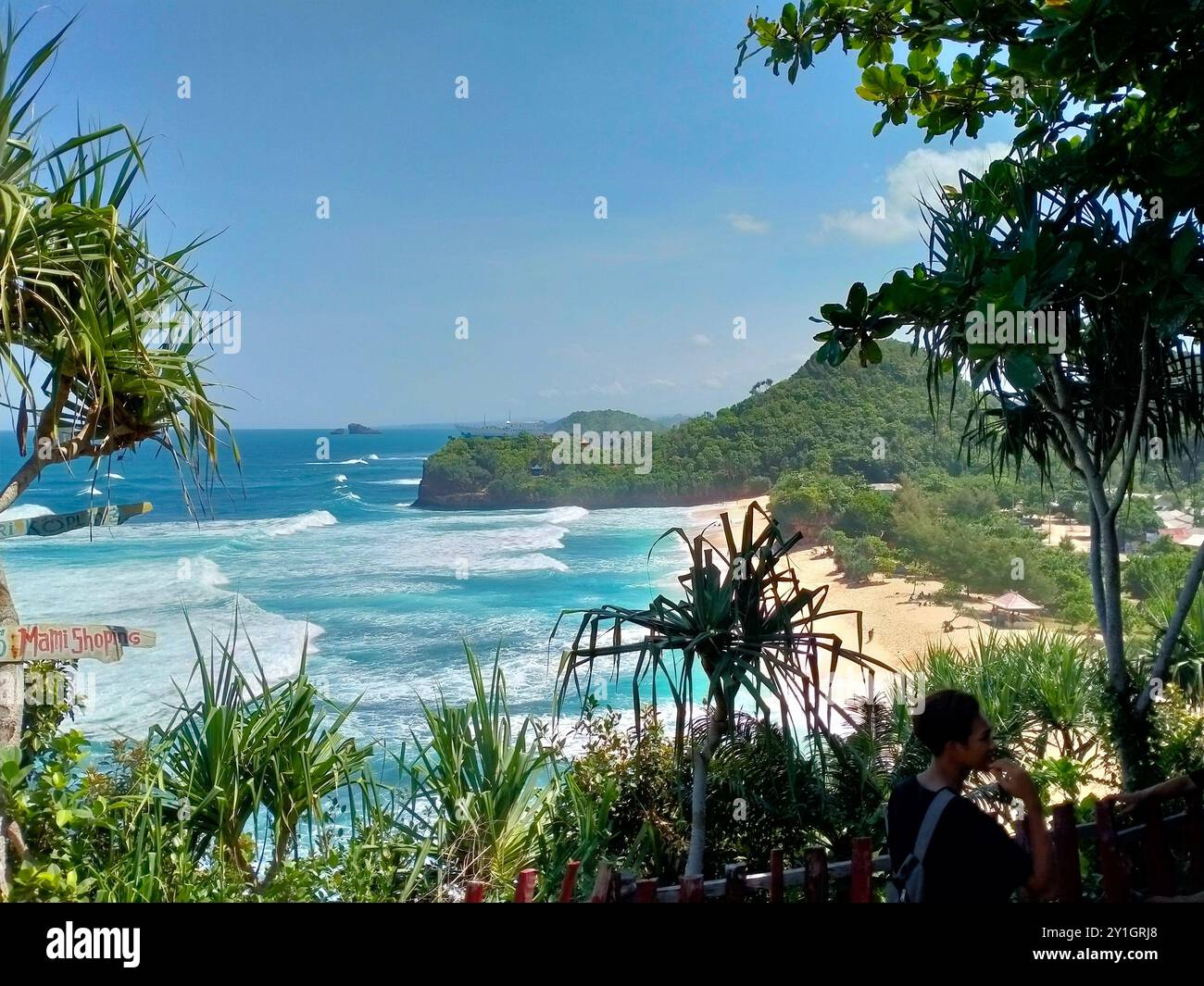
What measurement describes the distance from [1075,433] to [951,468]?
10882mm

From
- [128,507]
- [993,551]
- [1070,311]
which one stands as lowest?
[993,551]

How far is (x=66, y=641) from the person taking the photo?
1.81 m

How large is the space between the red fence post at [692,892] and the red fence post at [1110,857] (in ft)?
2.84

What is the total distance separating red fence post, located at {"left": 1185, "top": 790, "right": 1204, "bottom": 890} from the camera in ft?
6.35

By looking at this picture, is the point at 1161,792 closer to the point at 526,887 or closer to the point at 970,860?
the point at 970,860

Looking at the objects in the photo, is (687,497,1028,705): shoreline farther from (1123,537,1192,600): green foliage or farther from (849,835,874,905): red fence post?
(849,835,874,905): red fence post

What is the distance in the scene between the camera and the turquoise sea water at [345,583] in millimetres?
12281

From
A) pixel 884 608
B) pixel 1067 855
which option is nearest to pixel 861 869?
pixel 1067 855

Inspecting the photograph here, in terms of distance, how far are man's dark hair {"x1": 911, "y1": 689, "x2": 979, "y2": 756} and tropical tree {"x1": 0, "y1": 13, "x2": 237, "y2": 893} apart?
1.55 metres

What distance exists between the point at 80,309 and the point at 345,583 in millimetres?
17670
